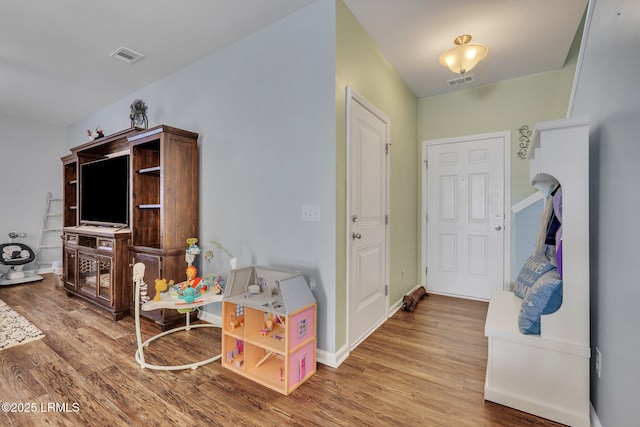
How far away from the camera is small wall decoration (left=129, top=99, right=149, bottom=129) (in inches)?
128

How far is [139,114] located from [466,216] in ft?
13.8

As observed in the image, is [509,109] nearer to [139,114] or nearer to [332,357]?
[332,357]

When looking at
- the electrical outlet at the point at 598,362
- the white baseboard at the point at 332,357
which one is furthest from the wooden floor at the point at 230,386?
the electrical outlet at the point at 598,362

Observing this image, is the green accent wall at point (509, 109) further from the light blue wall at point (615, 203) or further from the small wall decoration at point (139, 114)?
the small wall decoration at point (139, 114)

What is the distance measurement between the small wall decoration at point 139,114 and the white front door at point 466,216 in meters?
3.60

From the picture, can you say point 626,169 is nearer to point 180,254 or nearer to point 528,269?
point 528,269

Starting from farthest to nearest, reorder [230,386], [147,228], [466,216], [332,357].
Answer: [466,216], [147,228], [332,357], [230,386]

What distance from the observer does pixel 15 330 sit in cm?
259

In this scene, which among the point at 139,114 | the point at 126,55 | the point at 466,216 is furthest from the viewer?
the point at 466,216

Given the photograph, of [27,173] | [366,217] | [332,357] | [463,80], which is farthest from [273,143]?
[27,173]

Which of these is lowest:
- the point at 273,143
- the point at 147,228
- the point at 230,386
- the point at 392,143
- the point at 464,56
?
the point at 230,386

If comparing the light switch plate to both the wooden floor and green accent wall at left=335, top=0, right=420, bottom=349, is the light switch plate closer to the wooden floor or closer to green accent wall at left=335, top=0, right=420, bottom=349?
green accent wall at left=335, top=0, right=420, bottom=349

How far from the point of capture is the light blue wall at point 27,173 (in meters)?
4.60

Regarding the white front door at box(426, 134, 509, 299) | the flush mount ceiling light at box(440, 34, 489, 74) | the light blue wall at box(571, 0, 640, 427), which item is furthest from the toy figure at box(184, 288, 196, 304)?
the white front door at box(426, 134, 509, 299)
